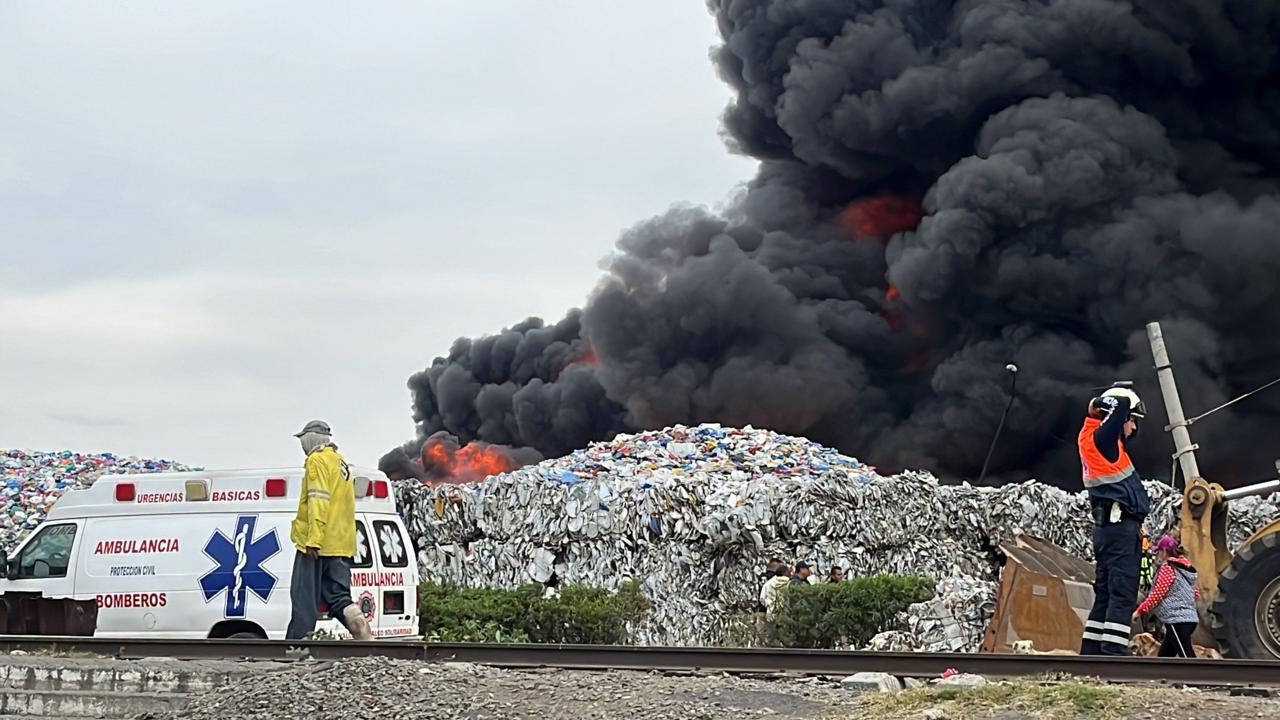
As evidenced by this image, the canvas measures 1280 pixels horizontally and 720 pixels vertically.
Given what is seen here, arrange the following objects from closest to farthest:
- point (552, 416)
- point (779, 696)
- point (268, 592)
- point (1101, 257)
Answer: point (779, 696) → point (268, 592) → point (1101, 257) → point (552, 416)

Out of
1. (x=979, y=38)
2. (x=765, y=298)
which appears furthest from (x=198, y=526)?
(x=979, y=38)

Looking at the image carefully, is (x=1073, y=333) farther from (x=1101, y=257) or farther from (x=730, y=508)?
(x=730, y=508)

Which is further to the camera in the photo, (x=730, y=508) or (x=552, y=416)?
(x=552, y=416)

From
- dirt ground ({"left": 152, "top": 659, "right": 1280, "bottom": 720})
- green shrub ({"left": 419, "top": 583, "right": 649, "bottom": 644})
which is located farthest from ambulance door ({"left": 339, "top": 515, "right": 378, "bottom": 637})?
dirt ground ({"left": 152, "top": 659, "right": 1280, "bottom": 720})

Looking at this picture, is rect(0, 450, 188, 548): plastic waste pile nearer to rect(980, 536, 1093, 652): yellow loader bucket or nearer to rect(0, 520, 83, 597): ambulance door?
rect(0, 520, 83, 597): ambulance door

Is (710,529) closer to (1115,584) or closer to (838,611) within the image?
(838,611)

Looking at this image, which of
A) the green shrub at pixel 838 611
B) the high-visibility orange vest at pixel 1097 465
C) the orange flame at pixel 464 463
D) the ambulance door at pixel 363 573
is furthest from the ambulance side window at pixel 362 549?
the orange flame at pixel 464 463

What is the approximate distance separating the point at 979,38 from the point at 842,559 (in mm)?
19164

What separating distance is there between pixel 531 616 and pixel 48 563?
4.35 m

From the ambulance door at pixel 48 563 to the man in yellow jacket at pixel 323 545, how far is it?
2.97 metres

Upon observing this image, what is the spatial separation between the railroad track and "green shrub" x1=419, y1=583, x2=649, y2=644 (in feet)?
13.1

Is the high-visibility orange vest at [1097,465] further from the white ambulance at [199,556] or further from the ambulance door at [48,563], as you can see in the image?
the ambulance door at [48,563]

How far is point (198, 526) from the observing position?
10.5 m

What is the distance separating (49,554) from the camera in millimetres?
10836
